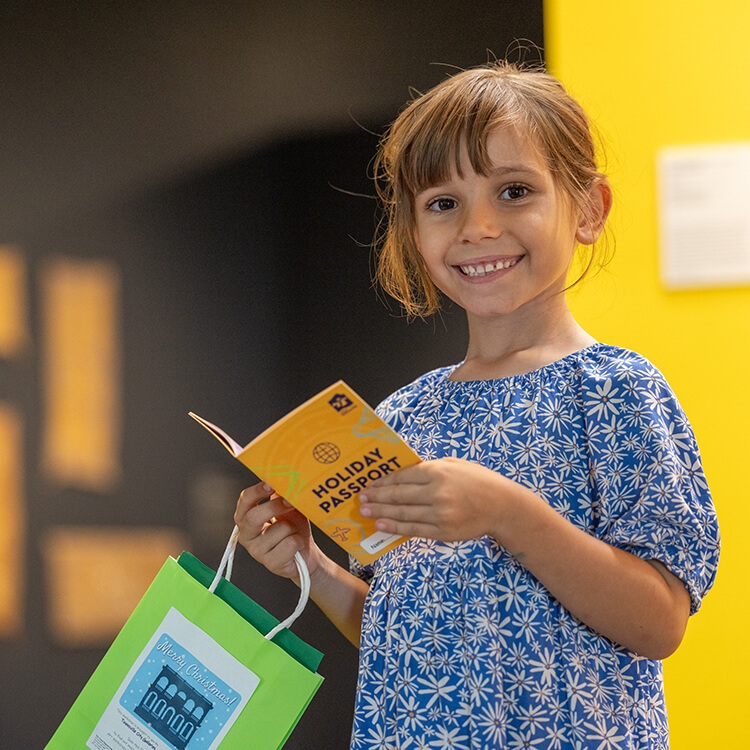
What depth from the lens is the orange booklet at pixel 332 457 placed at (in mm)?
A: 622

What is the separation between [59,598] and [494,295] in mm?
1089

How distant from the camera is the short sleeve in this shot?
2.20 feet

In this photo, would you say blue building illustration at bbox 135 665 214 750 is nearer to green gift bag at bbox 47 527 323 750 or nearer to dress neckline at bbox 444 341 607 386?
green gift bag at bbox 47 527 323 750

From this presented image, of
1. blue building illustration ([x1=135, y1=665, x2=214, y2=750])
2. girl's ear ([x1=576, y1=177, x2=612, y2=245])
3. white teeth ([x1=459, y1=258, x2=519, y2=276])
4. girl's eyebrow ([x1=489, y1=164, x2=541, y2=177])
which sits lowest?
blue building illustration ([x1=135, y1=665, x2=214, y2=750])

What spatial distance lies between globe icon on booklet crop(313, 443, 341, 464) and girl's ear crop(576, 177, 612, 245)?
1.22 ft

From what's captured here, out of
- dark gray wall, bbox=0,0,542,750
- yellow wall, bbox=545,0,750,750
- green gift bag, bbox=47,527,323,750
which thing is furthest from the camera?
dark gray wall, bbox=0,0,542,750

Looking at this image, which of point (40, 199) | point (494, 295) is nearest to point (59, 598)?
point (40, 199)

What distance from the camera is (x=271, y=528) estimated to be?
2.75 ft

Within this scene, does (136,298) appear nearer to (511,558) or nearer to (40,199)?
(40,199)

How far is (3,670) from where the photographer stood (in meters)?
1.46

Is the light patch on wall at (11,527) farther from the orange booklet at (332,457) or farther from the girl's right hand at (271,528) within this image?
→ the orange booklet at (332,457)

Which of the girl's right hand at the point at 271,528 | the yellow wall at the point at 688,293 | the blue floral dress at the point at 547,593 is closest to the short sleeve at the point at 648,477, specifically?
the blue floral dress at the point at 547,593

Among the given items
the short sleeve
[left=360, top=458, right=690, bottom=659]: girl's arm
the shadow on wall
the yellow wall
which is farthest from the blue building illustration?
the yellow wall

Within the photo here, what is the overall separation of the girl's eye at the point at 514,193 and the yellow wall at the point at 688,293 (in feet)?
1.64
